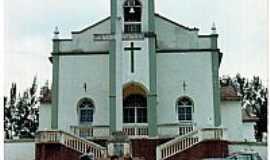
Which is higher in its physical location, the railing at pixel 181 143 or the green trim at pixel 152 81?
the green trim at pixel 152 81

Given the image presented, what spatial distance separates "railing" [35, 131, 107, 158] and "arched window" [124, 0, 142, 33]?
15.4ft

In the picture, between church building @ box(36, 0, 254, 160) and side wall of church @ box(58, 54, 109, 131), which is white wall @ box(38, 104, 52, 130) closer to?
church building @ box(36, 0, 254, 160)

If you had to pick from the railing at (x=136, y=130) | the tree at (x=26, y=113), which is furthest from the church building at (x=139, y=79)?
the tree at (x=26, y=113)

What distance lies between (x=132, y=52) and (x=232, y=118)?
4.20 meters

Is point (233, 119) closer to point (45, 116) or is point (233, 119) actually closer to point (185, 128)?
point (185, 128)

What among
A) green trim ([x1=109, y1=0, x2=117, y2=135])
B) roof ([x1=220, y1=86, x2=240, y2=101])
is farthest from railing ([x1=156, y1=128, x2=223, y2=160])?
roof ([x1=220, y1=86, x2=240, y2=101])

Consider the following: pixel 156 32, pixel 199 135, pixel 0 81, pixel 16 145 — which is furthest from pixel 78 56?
pixel 0 81

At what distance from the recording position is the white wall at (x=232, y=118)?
56.9ft

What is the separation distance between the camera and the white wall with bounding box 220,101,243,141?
17.3 meters

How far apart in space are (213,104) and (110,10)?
15.0 feet

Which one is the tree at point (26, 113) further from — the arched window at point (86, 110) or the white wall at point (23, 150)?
the white wall at point (23, 150)

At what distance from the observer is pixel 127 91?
17156 millimetres

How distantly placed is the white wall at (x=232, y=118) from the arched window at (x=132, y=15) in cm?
408

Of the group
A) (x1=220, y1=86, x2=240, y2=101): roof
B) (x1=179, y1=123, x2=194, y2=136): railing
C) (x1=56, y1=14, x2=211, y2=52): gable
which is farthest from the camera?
(x1=220, y1=86, x2=240, y2=101): roof
